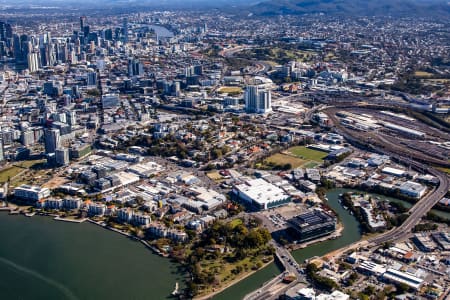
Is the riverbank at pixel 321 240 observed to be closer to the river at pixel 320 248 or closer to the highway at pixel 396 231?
the river at pixel 320 248

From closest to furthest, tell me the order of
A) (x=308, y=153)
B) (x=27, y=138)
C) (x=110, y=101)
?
(x=308, y=153) < (x=27, y=138) < (x=110, y=101)

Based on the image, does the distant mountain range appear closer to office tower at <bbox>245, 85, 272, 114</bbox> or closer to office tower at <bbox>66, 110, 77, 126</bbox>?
office tower at <bbox>245, 85, 272, 114</bbox>

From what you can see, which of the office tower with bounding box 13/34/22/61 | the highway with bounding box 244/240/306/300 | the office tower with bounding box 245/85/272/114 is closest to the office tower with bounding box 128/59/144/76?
the office tower with bounding box 13/34/22/61

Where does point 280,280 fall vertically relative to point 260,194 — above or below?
below

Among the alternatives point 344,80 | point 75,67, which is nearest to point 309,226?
point 344,80

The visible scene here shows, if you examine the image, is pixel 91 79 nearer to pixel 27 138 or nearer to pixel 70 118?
pixel 70 118

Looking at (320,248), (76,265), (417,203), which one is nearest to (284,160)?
(417,203)
